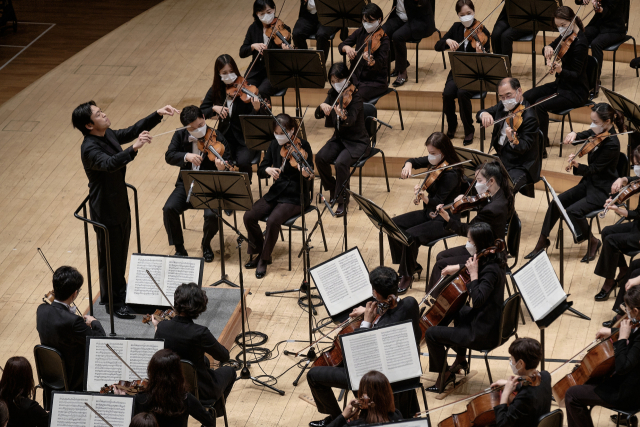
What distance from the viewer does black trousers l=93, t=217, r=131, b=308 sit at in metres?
6.05

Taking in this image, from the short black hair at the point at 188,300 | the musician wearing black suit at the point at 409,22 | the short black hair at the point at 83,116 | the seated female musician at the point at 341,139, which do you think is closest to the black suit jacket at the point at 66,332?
the short black hair at the point at 188,300

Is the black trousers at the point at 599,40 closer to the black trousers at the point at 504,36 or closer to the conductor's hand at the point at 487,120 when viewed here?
the black trousers at the point at 504,36

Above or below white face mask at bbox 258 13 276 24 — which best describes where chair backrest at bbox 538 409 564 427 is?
below

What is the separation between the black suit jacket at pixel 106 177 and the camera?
226 inches

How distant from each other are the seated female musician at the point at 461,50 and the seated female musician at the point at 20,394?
15.0 feet

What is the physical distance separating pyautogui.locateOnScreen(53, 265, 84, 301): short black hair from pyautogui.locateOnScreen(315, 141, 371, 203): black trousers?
276 centimetres

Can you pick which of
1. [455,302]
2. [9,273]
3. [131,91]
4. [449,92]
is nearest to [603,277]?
[455,302]

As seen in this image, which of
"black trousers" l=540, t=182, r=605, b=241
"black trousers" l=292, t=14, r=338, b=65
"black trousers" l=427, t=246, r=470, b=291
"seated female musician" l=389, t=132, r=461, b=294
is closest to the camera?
"black trousers" l=427, t=246, r=470, b=291

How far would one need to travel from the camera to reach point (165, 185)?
8.13 metres

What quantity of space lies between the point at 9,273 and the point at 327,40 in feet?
12.6

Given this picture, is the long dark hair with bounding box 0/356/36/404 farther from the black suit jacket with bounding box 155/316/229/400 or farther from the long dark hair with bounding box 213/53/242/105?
the long dark hair with bounding box 213/53/242/105

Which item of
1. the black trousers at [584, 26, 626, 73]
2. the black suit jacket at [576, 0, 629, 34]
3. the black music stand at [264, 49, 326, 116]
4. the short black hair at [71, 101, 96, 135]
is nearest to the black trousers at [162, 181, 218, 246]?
the black music stand at [264, 49, 326, 116]

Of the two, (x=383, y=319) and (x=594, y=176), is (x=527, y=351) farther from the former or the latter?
(x=594, y=176)

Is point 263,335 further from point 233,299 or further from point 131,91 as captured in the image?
point 131,91
